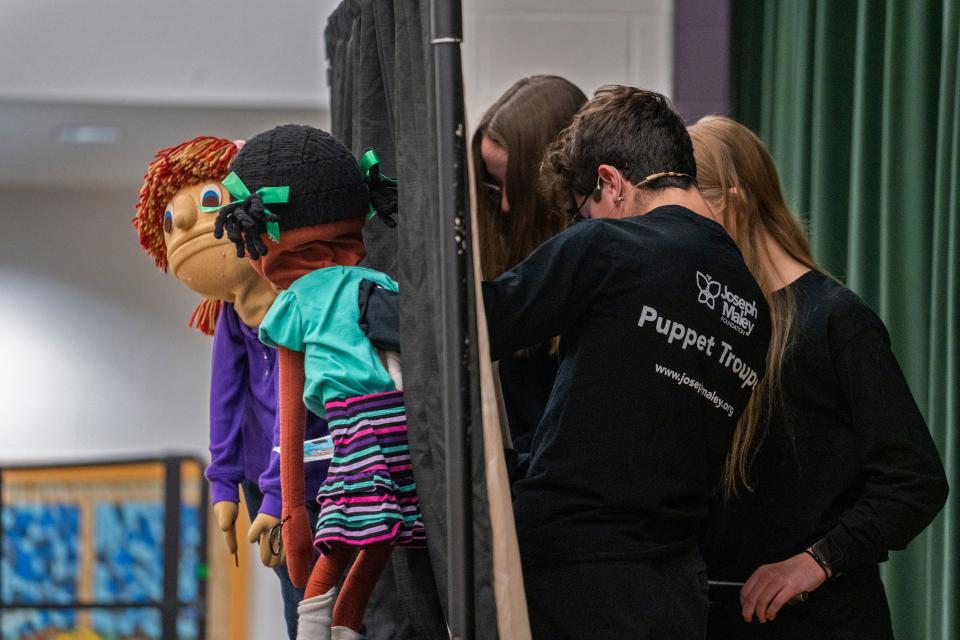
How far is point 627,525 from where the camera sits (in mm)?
1135

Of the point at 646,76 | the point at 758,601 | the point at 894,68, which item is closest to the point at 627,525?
the point at 758,601

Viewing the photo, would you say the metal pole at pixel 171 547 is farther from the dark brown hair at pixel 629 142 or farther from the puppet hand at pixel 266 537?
the dark brown hair at pixel 629 142

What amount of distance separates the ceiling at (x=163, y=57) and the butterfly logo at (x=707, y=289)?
99.3 inches

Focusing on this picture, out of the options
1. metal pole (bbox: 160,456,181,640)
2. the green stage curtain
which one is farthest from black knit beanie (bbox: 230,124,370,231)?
metal pole (bbox: 160,456,181,640)

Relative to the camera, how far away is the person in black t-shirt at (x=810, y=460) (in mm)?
1402

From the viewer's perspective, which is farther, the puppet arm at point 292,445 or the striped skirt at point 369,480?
the puppet arm at point 292,445

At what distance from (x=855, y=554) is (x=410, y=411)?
1.95ft

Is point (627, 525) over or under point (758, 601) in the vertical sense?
over

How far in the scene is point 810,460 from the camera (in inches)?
58.1

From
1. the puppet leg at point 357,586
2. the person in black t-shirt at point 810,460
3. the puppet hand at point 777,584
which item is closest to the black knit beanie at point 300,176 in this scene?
the puppet leg at point 357,586

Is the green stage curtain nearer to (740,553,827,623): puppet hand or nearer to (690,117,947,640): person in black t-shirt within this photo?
(690,117,947,640): person in black t-shirt

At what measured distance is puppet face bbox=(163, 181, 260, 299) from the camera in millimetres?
1642

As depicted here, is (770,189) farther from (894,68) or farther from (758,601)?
(894,68)

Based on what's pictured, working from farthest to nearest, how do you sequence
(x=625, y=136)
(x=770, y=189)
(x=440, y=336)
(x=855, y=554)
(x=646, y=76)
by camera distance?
(x=646, y=76)
(x=770, y=189)
(x=855, y=554)
(x=625, y=136)
(x=440, y=336)
